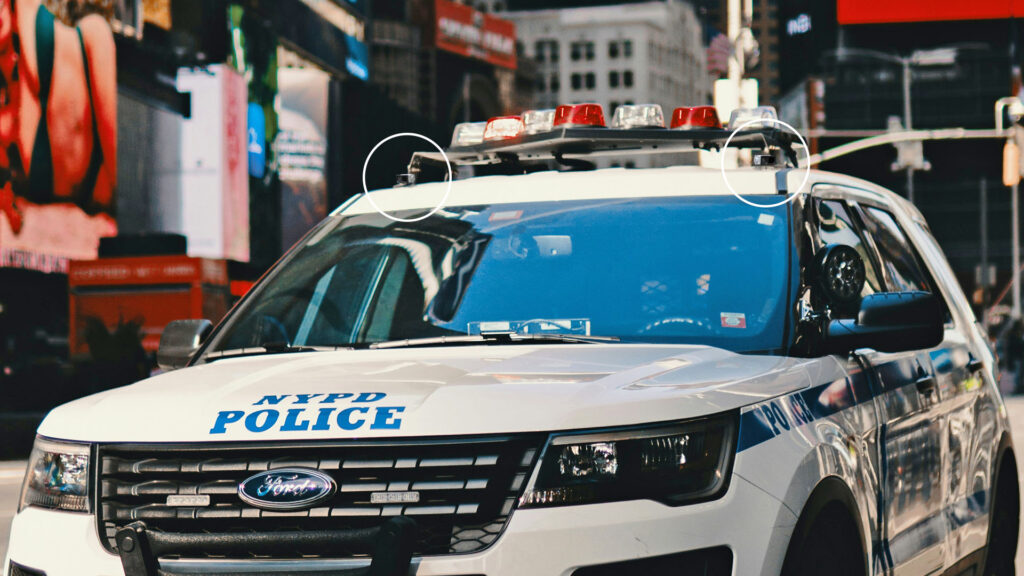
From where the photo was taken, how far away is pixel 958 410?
525 centimetres

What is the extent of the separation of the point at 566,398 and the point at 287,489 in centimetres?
62

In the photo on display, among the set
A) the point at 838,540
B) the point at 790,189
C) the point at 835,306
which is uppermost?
the point at 790,189

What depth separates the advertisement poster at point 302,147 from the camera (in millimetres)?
72000

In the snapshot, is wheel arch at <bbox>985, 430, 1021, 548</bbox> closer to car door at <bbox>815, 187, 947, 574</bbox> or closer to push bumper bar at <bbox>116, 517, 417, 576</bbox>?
car door at <bbox>815, 187, 947, 574</bbox>

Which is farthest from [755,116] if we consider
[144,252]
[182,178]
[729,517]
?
[182,178]

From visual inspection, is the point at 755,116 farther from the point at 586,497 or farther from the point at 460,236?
the point at 586,497

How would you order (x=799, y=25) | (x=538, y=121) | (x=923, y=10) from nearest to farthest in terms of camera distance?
(x=538, y=121) → (x=923, y=10) → (x=799, y=25)

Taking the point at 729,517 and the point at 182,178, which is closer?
the point at 729,517

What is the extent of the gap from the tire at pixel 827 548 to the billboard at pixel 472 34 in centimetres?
11350

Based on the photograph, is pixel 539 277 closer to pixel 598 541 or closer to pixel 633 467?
pixel 633 467

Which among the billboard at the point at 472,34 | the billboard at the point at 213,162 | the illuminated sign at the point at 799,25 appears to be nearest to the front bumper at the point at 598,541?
the billboard at the point at 213,162

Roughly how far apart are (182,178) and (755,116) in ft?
166

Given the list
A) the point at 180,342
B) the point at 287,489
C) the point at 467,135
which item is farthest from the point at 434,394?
the point at 467,135

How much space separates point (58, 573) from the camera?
3.46 meters
